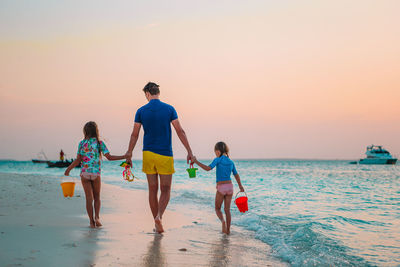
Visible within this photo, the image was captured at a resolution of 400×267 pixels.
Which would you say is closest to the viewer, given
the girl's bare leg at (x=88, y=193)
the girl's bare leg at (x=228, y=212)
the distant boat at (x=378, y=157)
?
the girl's bare leg at (x=88, y=193)

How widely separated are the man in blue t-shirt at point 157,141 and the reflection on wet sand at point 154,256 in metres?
0.87

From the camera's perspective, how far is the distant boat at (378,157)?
3041 inches

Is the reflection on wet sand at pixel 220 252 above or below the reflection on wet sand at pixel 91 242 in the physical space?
below

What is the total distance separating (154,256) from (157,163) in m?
1.54

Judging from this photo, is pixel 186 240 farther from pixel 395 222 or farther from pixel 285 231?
pixel 395 222

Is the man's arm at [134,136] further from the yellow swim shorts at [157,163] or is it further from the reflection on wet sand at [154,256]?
the reflection on wet sand at [154,256]

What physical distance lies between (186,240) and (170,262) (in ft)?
4.16

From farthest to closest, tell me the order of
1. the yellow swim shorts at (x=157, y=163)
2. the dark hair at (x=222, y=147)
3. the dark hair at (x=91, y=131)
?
the dark hair at (x=222, y=147) < the dark hair at (x=91, y=131) < the yellow swim shorts at (x=157, y=163)

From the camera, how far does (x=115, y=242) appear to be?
4277 millimetres

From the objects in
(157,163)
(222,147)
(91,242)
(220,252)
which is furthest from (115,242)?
(222,147)

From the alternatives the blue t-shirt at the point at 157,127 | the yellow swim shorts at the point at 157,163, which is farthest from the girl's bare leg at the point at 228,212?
the blue t-shirt at the point at 157,127

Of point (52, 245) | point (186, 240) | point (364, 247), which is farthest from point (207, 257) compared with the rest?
point (364, 247)

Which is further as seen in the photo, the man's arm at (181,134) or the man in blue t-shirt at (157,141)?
the man's arm at (181,134)

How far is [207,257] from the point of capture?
393 centimetres
